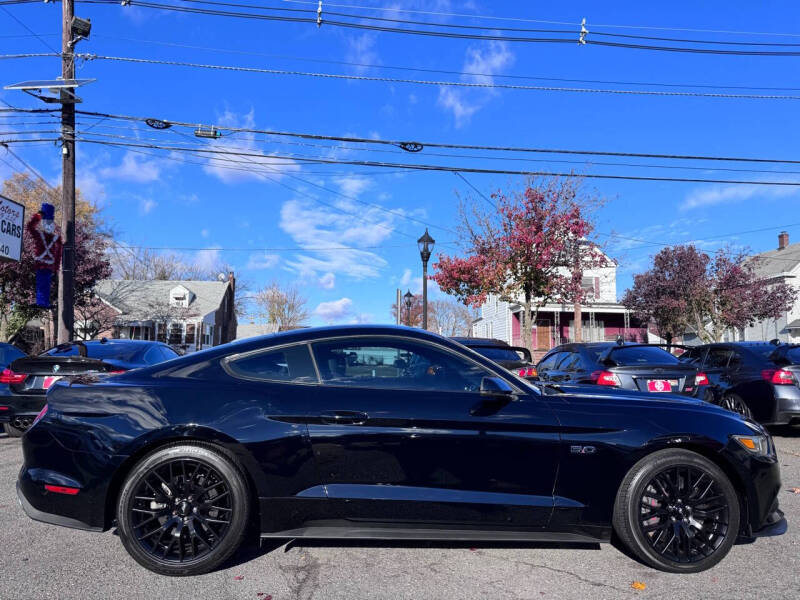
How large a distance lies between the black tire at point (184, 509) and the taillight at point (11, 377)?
16.7 ft

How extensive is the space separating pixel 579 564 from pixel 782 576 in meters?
1.18

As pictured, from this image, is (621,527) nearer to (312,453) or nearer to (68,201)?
(312,453)

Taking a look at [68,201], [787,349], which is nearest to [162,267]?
[68,201]

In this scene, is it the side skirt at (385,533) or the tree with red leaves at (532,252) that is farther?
the tree with red leaves at (532,252)

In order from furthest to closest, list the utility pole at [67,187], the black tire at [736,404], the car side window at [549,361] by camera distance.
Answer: the utility pole at [67,187]
the car side window at [549,361]
the black tire at [736,404]

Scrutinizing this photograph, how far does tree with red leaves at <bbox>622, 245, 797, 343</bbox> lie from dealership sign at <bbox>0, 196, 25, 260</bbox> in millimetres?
26637

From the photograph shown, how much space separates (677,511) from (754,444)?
0.67 m

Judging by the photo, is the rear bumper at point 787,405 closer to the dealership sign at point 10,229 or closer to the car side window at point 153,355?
the car side window at point 153,355

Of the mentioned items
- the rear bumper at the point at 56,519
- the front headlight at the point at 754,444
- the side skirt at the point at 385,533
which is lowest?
the side skirt at the point at 385,533

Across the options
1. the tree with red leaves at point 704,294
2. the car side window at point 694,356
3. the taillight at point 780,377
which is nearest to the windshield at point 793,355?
the taillight at point 780,377

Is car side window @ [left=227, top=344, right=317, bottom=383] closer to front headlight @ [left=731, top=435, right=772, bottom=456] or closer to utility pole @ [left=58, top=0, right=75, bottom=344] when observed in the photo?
front headlight @ [left=731, top=435, right=772, bottom=456]

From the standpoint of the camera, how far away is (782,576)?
10.6 ft

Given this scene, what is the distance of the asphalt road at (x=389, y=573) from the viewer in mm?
2992

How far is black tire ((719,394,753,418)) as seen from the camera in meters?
7.88
